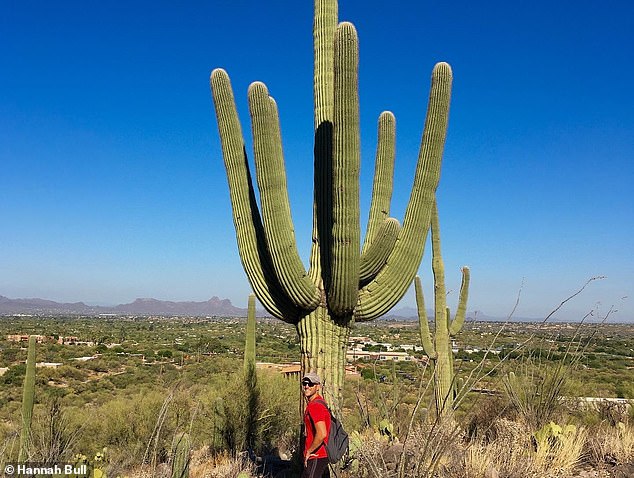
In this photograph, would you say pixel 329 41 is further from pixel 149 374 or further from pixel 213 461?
pixel 149 374

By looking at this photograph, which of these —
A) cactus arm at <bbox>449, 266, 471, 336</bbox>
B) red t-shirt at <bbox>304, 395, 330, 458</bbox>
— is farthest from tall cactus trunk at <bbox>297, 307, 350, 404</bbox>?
cactus arm at <bbox>449, 266, 471, 336</bbox>

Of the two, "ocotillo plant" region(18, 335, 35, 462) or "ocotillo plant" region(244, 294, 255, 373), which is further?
"ocotillo plant" region(244, 294, 255, 373)

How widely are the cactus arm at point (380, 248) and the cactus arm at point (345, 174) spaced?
0.31 meters

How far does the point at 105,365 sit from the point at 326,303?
105ft

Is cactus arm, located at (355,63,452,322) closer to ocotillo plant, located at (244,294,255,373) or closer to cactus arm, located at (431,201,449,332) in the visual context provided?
cactus arm, located at (431,201,449,332)

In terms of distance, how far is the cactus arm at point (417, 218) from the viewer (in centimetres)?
611

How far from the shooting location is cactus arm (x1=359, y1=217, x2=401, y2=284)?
5.81 m

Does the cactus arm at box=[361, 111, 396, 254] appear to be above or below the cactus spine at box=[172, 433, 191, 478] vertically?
above

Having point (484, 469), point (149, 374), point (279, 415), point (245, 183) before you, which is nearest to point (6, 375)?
point (149, 374)

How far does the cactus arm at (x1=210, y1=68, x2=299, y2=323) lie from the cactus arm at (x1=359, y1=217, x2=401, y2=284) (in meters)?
1.05

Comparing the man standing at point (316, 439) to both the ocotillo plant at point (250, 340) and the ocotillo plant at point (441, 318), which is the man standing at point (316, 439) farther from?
the ocotillo plant at point (250, 340)

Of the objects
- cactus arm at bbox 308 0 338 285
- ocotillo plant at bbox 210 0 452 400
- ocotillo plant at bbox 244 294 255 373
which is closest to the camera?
ocotillo plant at bbox 210 0 452 400

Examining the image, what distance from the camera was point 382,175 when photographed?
22.5 ft

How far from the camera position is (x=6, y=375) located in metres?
25.9
